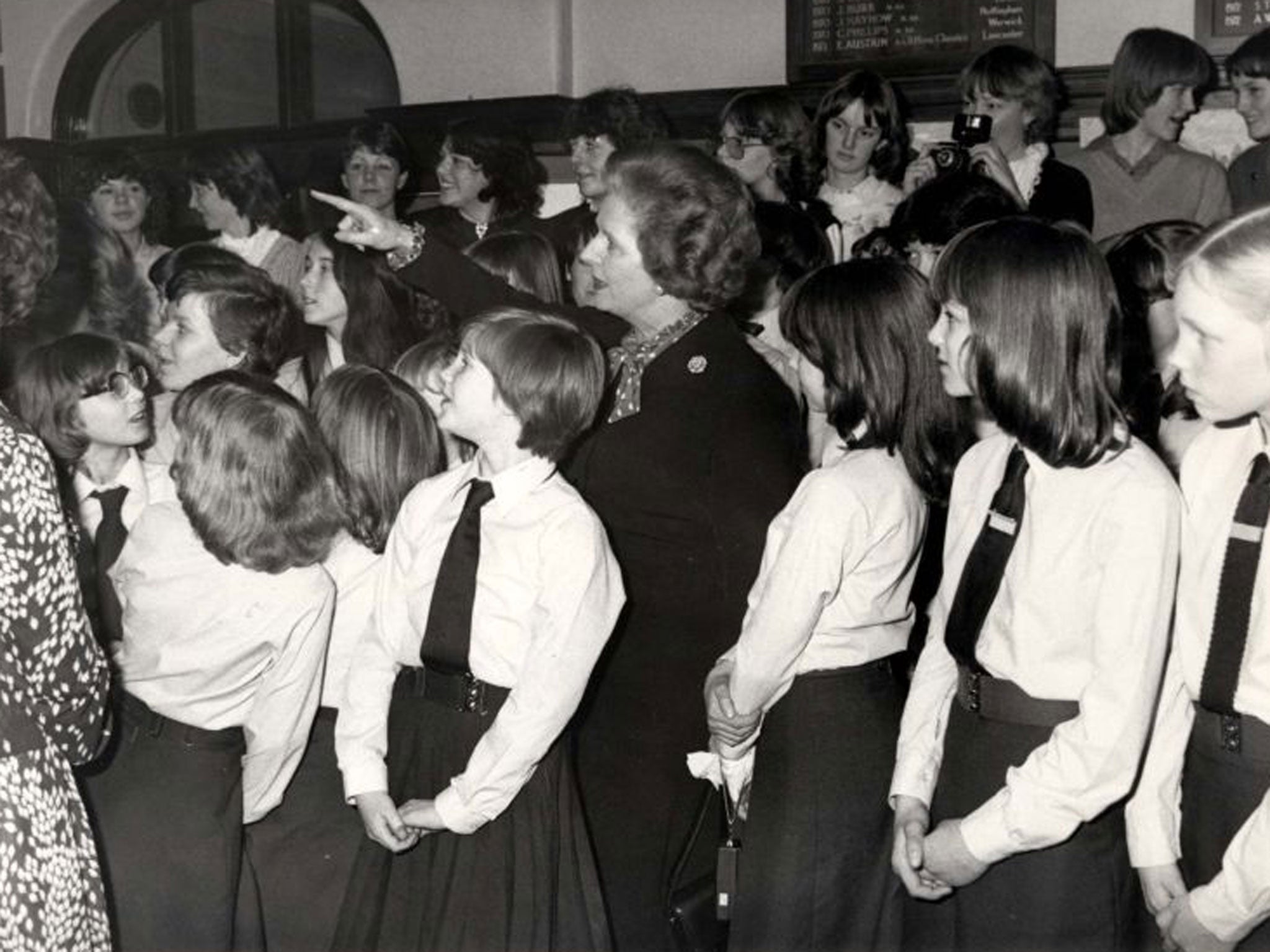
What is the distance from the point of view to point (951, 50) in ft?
16.4

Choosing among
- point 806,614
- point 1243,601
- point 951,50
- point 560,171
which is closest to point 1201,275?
point 1243,601

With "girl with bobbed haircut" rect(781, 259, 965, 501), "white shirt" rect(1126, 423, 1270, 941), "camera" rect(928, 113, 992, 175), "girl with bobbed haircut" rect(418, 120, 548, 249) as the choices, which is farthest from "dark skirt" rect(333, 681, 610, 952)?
"girl with bobbed haircut" rect(418, 120, 548, 249)

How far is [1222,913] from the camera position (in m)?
1.74

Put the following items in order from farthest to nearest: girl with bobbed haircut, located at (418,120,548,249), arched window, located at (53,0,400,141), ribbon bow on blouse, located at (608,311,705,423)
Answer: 1. arched window, located at (53,0,400,141)
2. girl with bobbed haircut, located at (418,120,548,249)
3. ribbon bow on blouse, located at (608,311,705,423)

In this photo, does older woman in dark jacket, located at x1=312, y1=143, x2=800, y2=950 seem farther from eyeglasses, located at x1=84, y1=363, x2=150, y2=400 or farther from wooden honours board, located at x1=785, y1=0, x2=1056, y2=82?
wooden honours board, located at x1=785, y1=0, x2=1056, y2=82

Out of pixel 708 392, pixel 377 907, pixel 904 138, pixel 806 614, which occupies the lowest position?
pixel 377 907

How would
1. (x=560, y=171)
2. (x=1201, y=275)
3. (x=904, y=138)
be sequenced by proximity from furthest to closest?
(x=560, y=171)
(x=904, y=138)
(x=1201, y=275)

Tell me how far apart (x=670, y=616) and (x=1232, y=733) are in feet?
3.07

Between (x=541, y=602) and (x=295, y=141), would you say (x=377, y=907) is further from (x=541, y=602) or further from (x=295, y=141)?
(x=295, y=141)

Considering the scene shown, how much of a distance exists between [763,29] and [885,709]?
11.7 ft

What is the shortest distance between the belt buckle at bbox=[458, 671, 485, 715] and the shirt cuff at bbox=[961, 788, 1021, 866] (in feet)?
2.37

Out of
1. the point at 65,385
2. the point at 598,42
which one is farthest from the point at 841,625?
the point at 598,42

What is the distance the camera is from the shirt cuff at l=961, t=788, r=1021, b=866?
1849 mm

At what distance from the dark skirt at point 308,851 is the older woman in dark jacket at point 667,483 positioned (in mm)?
429
